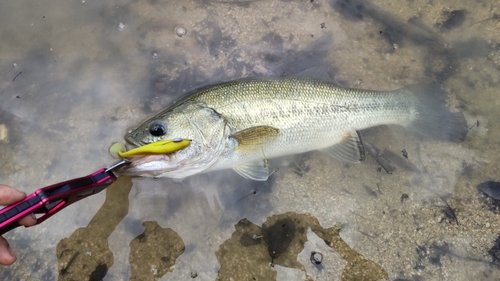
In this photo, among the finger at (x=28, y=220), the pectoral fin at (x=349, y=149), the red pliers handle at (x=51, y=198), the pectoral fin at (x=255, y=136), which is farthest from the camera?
the pectoral fin at (x=349, y=149)

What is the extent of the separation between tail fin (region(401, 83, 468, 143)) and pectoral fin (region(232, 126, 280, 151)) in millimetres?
1403

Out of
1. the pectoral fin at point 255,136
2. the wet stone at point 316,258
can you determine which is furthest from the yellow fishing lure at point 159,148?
the wet stone at point 316,258

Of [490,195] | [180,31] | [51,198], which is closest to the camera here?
[51,198]

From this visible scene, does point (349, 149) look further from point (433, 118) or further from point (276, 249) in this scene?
point (276, 249)

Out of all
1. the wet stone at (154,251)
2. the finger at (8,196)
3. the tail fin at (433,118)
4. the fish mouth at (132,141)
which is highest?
the finger at (8,196)

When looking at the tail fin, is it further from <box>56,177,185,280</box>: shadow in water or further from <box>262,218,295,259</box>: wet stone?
<box>56,177,185,280</box>: shadow in water

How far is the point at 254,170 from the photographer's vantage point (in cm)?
333

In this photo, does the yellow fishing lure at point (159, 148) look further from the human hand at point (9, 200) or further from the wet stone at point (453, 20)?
the wet stone at point (453, 20)

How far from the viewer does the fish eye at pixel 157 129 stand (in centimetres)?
301

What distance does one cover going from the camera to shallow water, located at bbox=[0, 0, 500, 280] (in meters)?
3.25

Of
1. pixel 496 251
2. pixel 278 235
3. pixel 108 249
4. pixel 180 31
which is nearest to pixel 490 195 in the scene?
pixel 496 251

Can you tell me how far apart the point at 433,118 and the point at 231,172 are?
1.97m

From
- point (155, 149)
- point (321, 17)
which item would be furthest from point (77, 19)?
point (321, 17)

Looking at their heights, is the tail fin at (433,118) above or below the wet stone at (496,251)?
above
